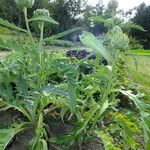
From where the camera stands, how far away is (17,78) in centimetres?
261

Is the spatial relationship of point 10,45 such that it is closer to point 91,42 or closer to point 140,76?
point 91,42

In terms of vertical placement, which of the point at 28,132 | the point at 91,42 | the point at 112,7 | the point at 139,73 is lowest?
the point at 28,132

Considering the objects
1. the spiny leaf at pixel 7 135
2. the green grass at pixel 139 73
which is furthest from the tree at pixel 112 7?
the spiny leaf at pixel 7 135

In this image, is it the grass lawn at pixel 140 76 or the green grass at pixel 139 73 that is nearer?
the green grass at pixel 139 73

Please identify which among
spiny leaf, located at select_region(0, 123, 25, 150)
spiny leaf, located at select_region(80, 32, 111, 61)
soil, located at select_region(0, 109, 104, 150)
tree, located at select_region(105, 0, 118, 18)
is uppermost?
tree, located at select_region(105, 0, 118, 18)

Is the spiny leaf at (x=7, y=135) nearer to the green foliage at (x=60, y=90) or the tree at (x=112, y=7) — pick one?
the green foliage at (x=60, y=90)

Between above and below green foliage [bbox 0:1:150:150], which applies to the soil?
below

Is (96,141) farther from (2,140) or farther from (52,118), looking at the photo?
(2,140)

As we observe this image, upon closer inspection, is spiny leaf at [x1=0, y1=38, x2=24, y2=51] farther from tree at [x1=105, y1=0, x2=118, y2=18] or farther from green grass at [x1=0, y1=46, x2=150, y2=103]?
tree at [x1=105, y1=0, x2=118, y2=18]

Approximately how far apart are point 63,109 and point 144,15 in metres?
31.5

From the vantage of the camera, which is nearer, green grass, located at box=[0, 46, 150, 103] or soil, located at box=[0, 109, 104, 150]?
green grass, located at box=[0, 46, 150, 103]

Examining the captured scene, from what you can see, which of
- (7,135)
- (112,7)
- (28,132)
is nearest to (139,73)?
(112,7)

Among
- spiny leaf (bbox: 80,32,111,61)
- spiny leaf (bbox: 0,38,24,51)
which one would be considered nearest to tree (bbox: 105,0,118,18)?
spiny leaf (bbox: 80,32,111,61)

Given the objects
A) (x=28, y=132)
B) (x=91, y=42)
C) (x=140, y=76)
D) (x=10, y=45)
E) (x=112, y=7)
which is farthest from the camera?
(x=112, y=7)
